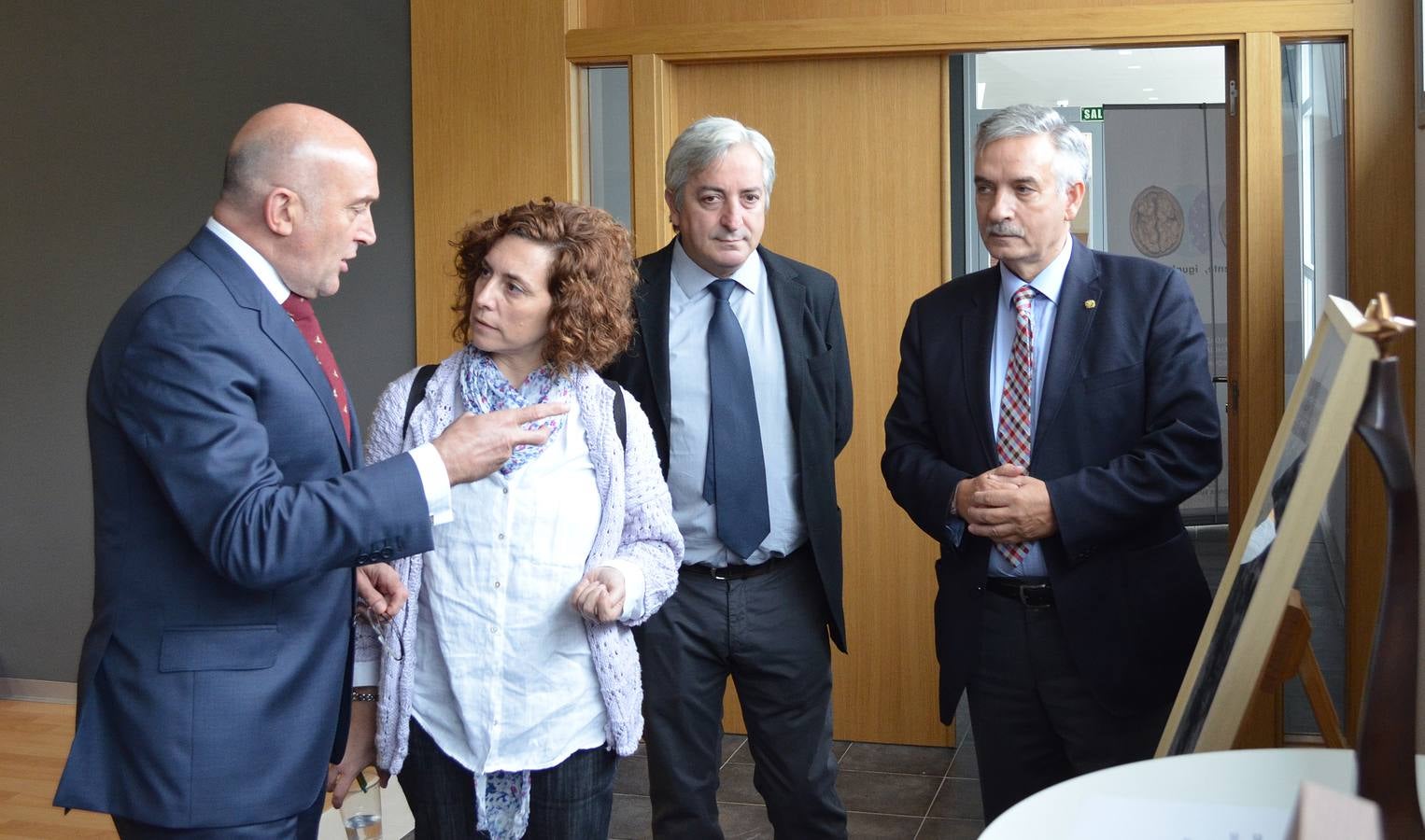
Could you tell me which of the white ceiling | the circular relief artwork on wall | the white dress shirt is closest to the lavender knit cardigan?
the white dress shirt

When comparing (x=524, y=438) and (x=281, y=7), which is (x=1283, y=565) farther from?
(x=281, y=7)

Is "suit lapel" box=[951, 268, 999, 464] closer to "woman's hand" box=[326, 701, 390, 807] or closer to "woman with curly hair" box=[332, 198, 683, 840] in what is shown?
"woman with curly hair" box=[332, 198, 683, 840]

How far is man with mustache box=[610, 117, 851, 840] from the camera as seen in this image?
8.70ft

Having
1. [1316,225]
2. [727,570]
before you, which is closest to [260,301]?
[727,570]

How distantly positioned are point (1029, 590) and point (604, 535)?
30.8 inches

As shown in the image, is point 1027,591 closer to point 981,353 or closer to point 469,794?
point 981,353

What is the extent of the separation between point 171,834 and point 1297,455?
4.92 ft

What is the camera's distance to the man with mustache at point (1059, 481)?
225 centimetres

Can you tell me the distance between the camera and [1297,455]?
1318mm

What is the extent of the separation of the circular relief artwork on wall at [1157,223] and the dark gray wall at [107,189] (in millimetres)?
4139

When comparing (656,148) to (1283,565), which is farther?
(656,148)

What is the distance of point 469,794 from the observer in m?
2.04

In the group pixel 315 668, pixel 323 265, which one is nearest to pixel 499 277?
pixel 323 265

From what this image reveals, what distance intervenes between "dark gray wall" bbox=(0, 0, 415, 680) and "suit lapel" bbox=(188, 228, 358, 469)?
8.73 feet
